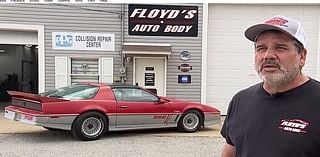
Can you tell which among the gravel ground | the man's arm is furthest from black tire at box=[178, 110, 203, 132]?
the man's arm

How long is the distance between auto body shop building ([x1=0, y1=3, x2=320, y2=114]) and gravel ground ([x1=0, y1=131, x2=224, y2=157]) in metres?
4.22

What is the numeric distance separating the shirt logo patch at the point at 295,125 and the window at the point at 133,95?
279 inches

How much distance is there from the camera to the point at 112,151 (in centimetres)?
732

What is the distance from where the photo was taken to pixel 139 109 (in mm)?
8992

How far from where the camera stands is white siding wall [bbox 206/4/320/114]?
1363 cm

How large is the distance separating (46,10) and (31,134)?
17.3ft

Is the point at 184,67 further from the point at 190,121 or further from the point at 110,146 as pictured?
the point at 110,146

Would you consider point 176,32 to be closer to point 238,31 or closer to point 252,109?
point 238,31

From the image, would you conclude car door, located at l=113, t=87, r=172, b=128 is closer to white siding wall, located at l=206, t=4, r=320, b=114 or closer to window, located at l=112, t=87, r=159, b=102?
window, located at l=112, t=87, r=159, b=102

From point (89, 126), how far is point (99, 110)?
41 cm

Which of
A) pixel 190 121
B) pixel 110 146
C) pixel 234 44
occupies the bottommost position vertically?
pixel 110 146

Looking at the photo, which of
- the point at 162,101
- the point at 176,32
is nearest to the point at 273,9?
the point at 176,32

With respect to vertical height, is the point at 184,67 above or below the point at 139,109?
above

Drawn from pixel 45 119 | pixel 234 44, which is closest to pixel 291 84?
pixel 45 119
